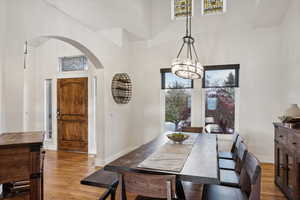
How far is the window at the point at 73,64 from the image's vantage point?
499 cm

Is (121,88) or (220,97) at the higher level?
(121,88)

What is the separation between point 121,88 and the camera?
14.3ft

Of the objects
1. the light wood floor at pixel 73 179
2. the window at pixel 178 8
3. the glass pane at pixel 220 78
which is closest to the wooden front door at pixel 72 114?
the light wood floor at pixel 73 179

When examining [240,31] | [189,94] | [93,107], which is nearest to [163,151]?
[189,94]

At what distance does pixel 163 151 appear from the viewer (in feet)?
6.92

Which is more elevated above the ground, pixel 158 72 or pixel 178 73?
pixel 158 72

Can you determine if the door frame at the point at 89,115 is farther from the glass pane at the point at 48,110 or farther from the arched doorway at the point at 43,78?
the glass pane at the point at 48,110

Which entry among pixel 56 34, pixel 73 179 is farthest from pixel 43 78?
pixel 73 179

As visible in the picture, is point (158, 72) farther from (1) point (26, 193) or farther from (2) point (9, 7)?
(1) point (26, 193)

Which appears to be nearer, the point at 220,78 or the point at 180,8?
the point at 220,78

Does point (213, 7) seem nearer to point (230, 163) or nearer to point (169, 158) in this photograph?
point (230, 163)

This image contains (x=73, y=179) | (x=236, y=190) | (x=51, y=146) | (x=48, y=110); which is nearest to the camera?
(x=236, y=190)

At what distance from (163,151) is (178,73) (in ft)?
3.53

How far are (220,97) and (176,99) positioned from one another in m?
1.05
